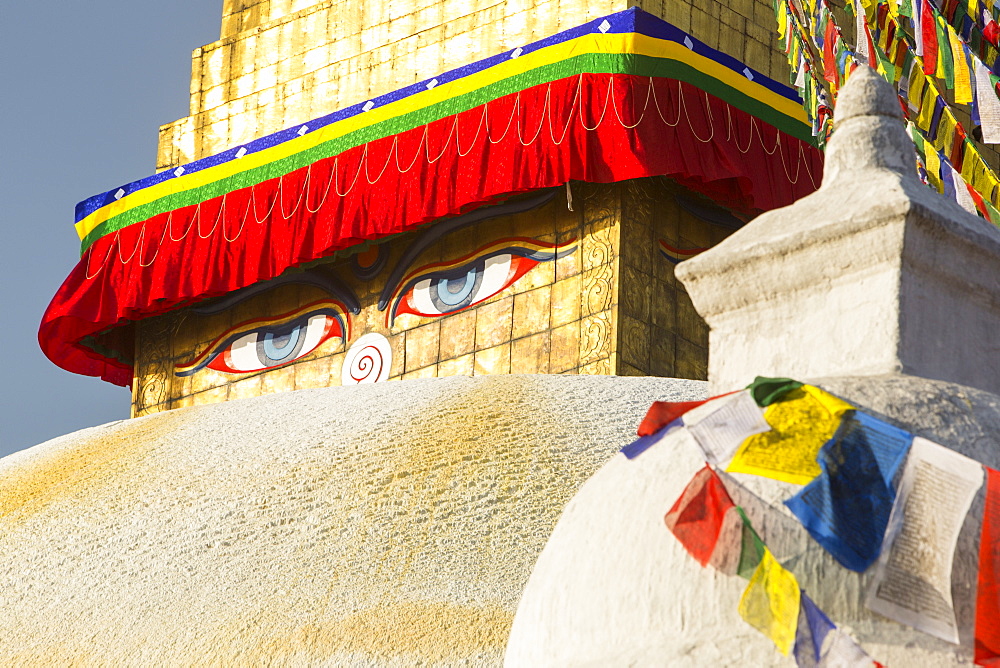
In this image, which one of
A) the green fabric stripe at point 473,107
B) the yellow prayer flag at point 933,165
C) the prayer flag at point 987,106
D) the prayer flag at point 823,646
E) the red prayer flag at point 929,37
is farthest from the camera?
the green fabric stripe at point 473,107

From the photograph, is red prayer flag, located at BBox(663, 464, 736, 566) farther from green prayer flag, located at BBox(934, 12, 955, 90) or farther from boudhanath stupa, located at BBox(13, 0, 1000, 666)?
green prayer flag, located at BBox(934, 12, 955, 90)

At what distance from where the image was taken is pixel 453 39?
30.7ft

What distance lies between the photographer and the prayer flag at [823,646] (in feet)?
6.07

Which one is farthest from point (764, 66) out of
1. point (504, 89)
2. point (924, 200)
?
point (924, 200)

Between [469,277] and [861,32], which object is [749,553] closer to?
[861,32]

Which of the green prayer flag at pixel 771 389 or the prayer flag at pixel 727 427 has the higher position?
the green prayer flag at pixel 771 389

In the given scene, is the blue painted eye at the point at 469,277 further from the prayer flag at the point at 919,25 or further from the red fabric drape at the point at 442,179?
the prayer flag at the point at 919,25

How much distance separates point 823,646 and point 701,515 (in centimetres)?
24

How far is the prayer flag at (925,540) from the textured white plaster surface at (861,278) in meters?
0.30

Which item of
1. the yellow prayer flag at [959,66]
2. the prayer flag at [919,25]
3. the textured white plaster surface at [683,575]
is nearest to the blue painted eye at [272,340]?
the prayer flag at [919,25]

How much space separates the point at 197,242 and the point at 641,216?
10.1ft

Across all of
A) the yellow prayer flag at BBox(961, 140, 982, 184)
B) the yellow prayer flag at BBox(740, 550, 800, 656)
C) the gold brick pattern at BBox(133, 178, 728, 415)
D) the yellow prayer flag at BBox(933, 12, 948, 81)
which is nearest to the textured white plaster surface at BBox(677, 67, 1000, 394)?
the yellow prayer flag at BBox(740, 550, 800, 656)

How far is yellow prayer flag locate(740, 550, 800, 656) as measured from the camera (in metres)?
1.87

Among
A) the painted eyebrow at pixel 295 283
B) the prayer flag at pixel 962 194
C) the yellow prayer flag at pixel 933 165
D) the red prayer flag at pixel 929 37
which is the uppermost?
the painted eyebrow at pixel 295 283
